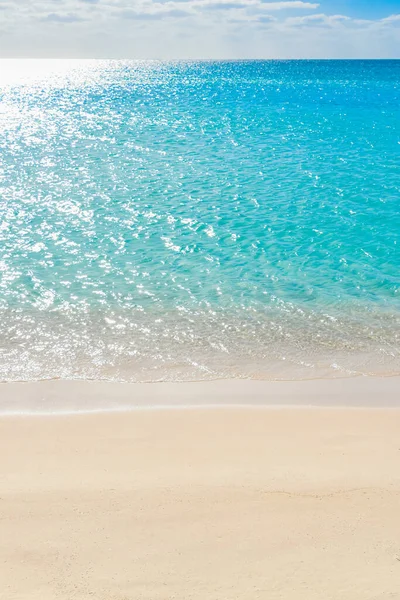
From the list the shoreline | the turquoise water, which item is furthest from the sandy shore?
the turquoise water

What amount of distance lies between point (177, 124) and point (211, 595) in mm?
51326

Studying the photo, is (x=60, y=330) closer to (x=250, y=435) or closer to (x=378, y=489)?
(x=250, y=435)

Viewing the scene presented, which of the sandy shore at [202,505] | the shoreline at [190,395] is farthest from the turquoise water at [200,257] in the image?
the sandy shore at [202,505]

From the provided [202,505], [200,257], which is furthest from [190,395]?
[200,257]

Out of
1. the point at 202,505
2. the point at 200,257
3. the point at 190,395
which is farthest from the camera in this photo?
the point at 200,257

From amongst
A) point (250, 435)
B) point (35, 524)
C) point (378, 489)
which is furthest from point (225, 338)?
point (35, 524)

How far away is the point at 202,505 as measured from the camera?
929cm

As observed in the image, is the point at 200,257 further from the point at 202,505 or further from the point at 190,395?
the point at 202,505

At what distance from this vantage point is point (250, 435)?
38.1ft

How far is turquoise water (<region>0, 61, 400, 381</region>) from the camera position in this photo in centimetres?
1523

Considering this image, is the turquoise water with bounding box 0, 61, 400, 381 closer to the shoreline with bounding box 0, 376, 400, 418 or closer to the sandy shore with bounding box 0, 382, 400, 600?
the shoreline with bounding box 0, 376, 400, 418

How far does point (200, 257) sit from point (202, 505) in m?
13.3

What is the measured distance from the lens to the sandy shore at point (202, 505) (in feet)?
25.5

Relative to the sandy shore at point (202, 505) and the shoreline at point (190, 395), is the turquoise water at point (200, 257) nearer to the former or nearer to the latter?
the shoreline at point (190, 395)
